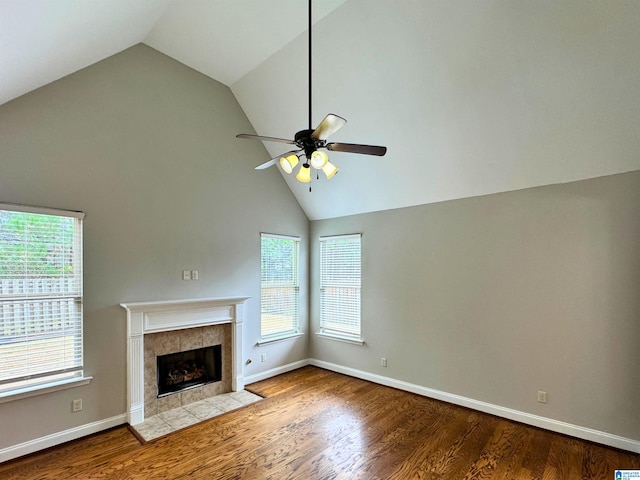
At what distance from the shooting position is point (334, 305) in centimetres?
525

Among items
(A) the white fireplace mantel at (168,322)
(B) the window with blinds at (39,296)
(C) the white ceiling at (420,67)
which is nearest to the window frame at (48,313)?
(B) the window with blinds at (39,296)

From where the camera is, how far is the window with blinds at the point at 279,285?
491cm

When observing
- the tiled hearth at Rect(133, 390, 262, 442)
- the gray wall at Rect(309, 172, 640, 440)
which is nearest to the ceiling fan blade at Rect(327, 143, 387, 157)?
the gray wall at Rect(309, 172, 640, 440)

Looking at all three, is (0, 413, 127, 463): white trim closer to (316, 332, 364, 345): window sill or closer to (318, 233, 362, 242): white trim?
(316, 332, 364, 345): window sill

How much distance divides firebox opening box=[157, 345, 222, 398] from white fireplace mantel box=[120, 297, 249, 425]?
235mm

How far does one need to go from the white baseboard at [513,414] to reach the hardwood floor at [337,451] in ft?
0.23

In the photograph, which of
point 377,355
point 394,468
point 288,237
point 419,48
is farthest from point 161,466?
point 419,48

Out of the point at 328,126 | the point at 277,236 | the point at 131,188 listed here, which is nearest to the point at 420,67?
the point at 328,126

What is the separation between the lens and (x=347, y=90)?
3.55m

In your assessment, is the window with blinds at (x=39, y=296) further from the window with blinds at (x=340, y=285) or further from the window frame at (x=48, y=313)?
the window with blinds at (x=340, y=285)

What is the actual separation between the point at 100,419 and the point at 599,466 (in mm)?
4566

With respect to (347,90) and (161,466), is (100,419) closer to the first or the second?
(161,466)

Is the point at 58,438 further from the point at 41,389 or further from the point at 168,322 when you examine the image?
the point at 168,322

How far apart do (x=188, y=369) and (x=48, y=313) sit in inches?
67.8
